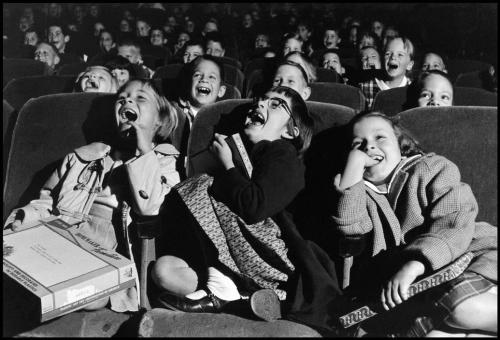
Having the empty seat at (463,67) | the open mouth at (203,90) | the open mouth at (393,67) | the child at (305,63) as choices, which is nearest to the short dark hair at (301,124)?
the open mouth at (203,90)

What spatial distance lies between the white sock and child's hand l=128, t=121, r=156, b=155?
471 mm

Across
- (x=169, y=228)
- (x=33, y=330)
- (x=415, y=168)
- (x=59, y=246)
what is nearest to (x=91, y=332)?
(x=33, y=330)

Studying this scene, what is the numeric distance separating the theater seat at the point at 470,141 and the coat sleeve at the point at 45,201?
1084 millimetres

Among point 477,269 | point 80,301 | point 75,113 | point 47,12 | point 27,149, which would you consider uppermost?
point 47,12

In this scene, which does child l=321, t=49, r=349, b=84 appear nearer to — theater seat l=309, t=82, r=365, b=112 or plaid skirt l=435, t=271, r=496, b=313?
theater seat l=309, t=82, r=365, b=112

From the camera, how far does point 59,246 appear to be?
4.32ft

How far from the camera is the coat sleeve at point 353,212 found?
Answer: 1.29m

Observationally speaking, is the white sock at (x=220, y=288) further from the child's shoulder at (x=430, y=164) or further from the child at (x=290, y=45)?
the child at (x=290, y=45)

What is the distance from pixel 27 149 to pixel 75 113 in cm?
20

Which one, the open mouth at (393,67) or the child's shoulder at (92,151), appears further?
the open mouth at (393,67)

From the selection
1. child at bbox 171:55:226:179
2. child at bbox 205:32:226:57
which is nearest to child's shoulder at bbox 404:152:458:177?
child at bbox 171:55:226:179

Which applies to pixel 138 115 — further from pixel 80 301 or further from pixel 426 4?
pixel 426 4

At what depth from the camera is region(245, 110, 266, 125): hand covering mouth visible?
1503 mm

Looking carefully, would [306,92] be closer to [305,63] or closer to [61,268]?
[305,63]
